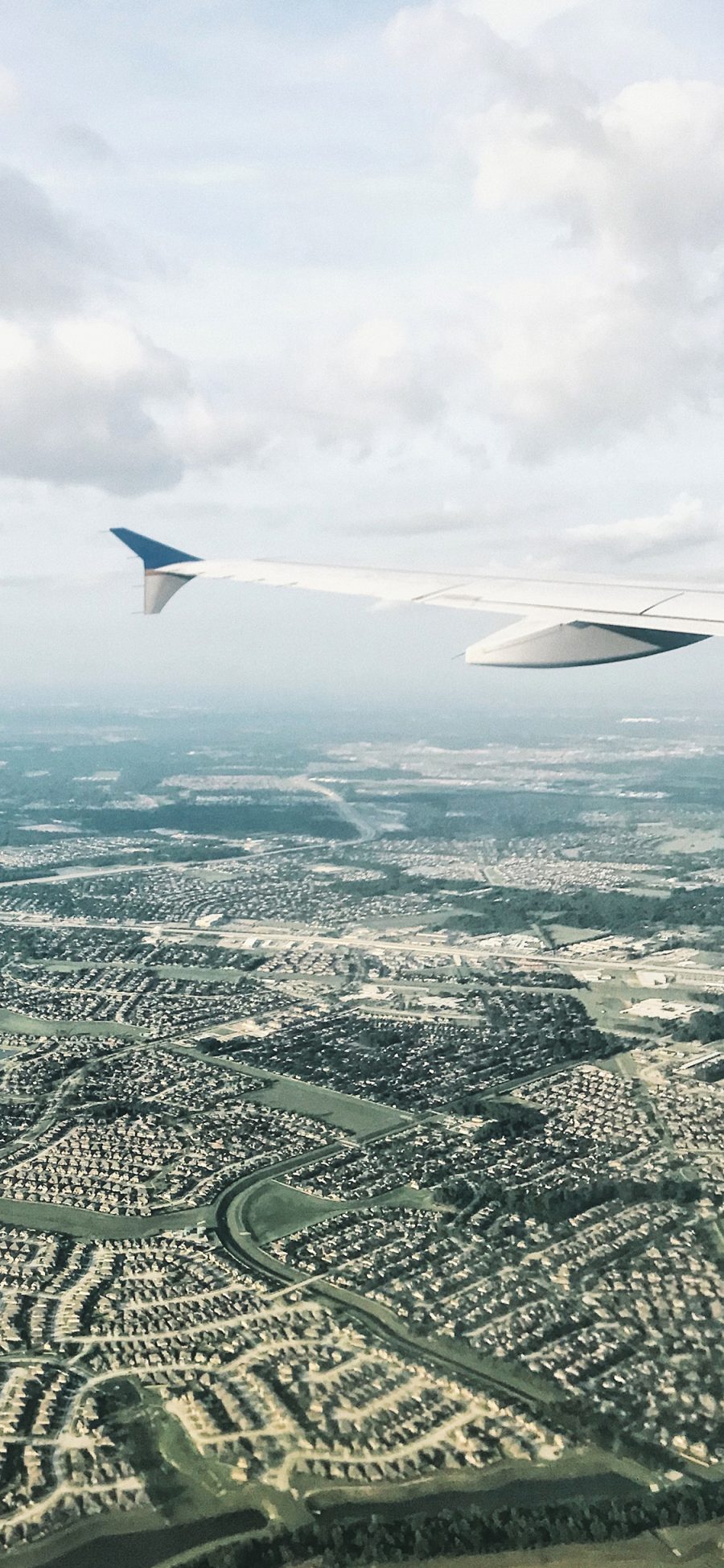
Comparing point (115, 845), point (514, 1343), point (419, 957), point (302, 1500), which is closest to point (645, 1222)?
point (514, 1343)

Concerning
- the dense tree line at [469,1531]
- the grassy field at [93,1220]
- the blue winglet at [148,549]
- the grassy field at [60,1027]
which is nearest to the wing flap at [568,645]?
the blue winglet at [148,549]

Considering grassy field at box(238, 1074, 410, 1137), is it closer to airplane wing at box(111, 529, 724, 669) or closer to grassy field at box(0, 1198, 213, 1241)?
grassy field at box(0, 1198, 213, 1241)

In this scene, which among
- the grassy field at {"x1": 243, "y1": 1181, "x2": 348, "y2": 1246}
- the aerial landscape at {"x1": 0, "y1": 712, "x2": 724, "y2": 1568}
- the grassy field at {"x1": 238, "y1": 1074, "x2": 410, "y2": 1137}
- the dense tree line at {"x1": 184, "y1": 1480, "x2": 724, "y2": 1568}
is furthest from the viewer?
the grassy field at {"x1": 238, "y1": 1074, "x2": 410, "y2": 1137}

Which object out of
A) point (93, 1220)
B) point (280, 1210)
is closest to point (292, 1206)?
point (280, 1210)

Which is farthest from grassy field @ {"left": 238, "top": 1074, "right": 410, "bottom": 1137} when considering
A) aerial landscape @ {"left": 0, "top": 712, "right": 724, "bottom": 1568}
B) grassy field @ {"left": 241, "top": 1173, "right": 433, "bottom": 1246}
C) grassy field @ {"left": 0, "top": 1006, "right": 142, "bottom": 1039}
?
grassy field @ {"left": 0, "top": 1006, "right": 142, "bottom": 1039}

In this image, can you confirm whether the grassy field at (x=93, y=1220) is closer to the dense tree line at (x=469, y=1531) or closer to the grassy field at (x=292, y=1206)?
the grassy field at (x=292, y=1206)
